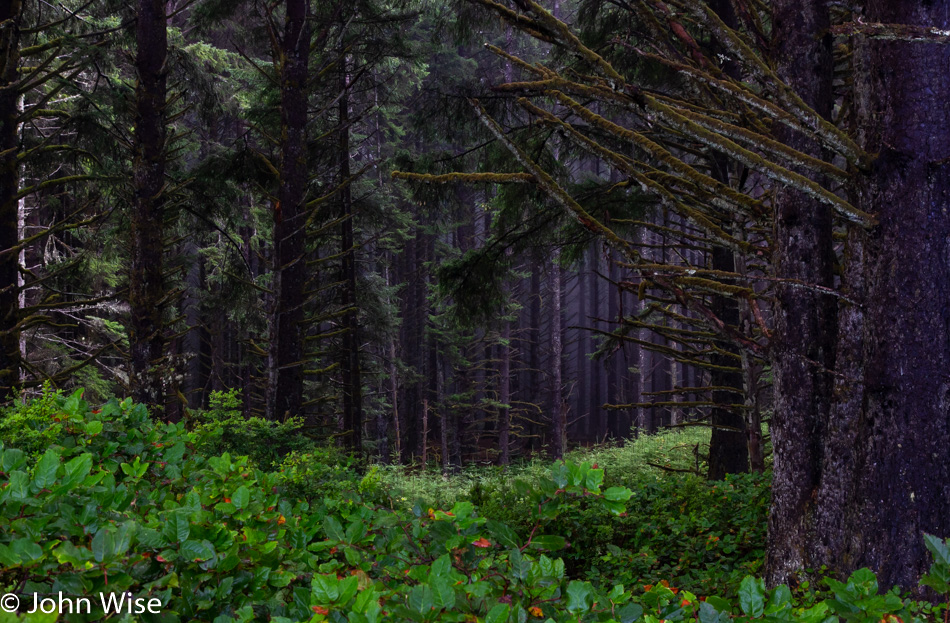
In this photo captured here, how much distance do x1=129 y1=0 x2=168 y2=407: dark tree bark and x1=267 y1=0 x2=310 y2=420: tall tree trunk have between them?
2110mm

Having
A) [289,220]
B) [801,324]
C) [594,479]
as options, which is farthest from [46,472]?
[289,220]

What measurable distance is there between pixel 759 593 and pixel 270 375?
9387mm

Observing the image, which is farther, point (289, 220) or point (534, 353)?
point (534, 353)

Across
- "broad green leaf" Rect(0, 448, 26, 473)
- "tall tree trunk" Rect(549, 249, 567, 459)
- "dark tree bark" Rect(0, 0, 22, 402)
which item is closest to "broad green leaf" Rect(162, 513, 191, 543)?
"broad green leaf" Rect(0, 448, 26, 473)

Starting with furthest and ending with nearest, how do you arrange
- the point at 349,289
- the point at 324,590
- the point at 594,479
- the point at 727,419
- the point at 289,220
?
1. the point at 349,289
2. the point at 289,220
3. the point at 727,419
4. the point at 594,479
5. the point at 324,590

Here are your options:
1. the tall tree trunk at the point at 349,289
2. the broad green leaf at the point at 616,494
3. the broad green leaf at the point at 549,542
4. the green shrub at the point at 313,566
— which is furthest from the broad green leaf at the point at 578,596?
the tall tree trunk at the point at 349,289

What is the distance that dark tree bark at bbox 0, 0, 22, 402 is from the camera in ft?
26.1

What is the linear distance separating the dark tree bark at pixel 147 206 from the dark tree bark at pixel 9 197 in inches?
56.1

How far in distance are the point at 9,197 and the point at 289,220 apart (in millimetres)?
3663

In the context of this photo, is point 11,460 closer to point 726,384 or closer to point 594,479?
point 594,479

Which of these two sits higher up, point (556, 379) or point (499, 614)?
point (499, 614)

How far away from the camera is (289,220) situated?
10.0 meters

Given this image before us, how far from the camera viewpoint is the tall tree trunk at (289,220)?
33.1 ft

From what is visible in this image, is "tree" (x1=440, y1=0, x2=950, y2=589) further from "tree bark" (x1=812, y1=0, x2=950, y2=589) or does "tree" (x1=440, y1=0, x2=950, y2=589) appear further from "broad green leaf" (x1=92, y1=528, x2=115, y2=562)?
"broad green leaf" (x1=92, y1=528, x2=115, y2=562)
